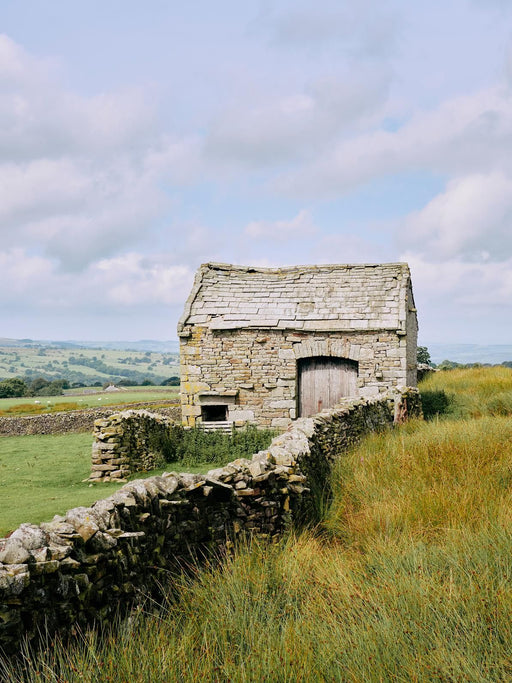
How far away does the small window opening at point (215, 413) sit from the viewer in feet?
52.9

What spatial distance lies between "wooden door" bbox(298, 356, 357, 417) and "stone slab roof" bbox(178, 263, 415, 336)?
108cm

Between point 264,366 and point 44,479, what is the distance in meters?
6.63

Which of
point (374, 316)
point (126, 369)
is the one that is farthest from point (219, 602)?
point (126, 369)

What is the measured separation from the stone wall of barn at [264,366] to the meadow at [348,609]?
29.9 feet

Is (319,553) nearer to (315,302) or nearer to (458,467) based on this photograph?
(458,467)

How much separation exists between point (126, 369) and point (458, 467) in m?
181

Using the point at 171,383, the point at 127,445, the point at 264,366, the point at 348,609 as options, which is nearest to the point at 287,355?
the point at 264,366

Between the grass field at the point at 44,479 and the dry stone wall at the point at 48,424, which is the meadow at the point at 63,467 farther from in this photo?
the dry stone wall at the point at 48,424

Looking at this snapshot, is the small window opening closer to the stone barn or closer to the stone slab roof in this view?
the stone barn

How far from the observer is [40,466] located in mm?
13383

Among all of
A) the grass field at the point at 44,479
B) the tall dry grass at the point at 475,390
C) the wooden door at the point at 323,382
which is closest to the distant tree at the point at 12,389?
the grass field at the point at 44,479

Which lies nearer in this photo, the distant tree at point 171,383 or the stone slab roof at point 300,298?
the stone slab roof at point 300,298

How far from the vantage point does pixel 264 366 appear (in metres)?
15.5

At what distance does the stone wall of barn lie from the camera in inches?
597
